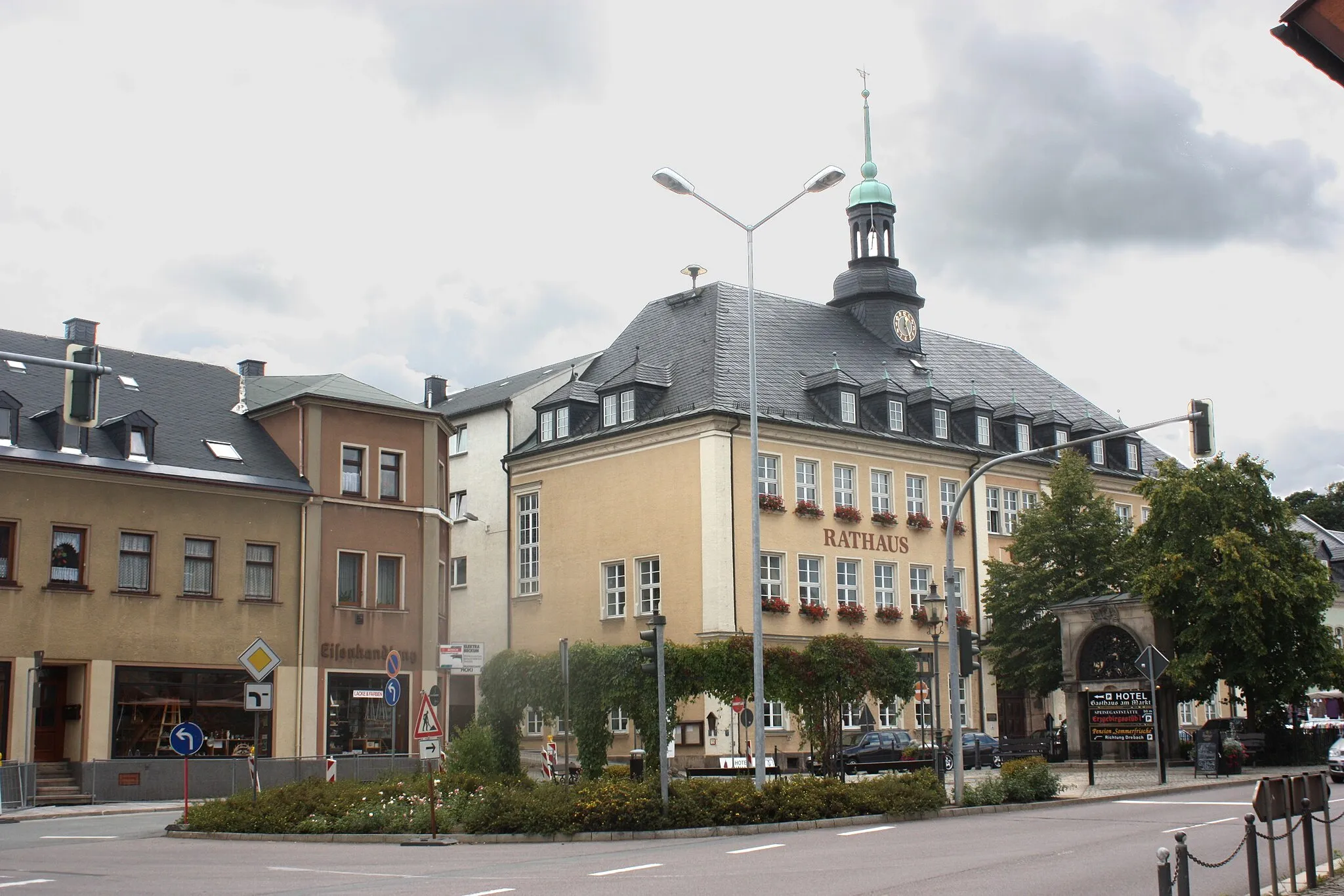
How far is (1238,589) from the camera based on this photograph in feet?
122

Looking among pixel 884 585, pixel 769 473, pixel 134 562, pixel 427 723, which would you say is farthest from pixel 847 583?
pixel 427 723

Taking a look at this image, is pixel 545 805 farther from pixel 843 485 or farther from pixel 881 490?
pixel 881 490

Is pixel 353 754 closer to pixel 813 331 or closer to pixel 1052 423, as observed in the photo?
pixel 813 331

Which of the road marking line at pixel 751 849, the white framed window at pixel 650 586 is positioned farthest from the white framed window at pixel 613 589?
the road marking line at pixel 751 849

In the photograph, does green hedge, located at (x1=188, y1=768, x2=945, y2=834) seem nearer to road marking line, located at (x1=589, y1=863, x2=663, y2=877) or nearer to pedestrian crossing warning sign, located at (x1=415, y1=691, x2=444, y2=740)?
pedestrian crossing warning sign, located at (x1=415, y1=691, x2=444, y2=740)

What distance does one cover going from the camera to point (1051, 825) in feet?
69.5

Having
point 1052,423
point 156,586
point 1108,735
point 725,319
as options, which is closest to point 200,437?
point 156,586

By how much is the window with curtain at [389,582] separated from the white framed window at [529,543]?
1057 cm

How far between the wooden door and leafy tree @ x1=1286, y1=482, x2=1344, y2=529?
83085 millimetres

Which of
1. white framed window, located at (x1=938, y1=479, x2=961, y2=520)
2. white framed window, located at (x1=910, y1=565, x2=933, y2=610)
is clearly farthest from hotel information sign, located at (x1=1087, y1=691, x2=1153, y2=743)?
white framed window, located at (x1=938, y1=479, x2=961, y2=520)

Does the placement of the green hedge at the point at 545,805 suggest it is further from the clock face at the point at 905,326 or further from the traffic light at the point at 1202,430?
the clock face at the point at 905,326

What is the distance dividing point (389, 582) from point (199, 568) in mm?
Result: 5479

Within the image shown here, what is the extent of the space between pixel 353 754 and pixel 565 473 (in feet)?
50.1

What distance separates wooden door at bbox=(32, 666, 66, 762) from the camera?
3319 cm
